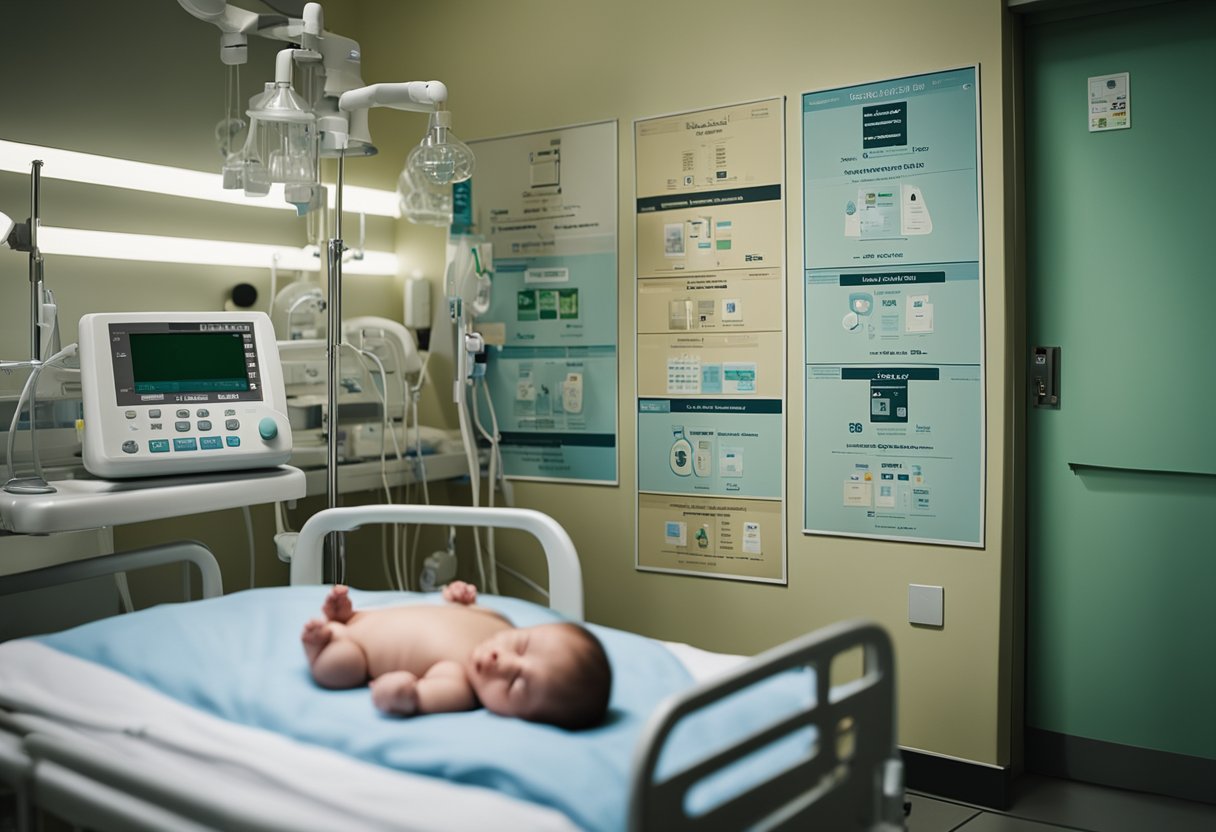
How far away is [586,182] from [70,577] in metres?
1.98

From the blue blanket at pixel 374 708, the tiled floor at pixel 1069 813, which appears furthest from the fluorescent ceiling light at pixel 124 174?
the tiled floor at pixel 1069 813

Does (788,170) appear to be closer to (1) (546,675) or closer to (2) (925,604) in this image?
(2) (925,604)

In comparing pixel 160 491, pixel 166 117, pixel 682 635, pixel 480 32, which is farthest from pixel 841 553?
pixel 166 117

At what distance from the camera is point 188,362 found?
2.15 metres

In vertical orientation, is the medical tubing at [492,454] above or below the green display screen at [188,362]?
below

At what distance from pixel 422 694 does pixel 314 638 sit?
0.22m

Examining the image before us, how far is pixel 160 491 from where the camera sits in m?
2.00

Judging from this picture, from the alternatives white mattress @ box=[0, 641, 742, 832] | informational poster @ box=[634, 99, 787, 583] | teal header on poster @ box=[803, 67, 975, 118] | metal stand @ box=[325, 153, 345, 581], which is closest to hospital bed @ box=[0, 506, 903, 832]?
white mattress @ box=[0, 641, 742, 832]

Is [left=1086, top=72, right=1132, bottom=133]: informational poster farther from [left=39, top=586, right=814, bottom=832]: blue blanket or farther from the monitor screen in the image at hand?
the monitor screen

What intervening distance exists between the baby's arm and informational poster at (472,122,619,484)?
194 cm

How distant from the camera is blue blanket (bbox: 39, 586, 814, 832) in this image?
114cm

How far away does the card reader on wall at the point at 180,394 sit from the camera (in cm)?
200

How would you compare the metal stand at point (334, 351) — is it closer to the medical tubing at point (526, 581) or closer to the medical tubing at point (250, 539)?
the medical tubing at point (250, 539)

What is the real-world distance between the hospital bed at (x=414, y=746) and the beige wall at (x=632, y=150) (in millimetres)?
1335
